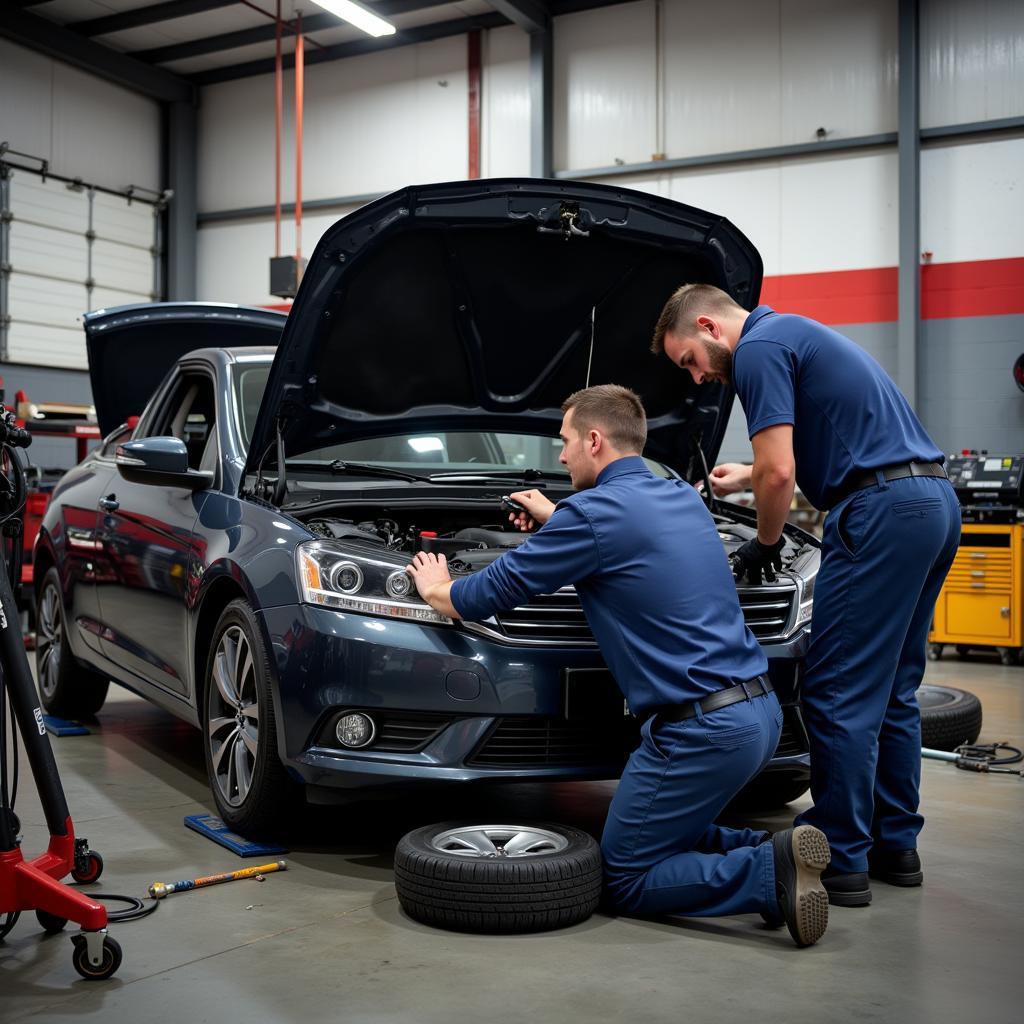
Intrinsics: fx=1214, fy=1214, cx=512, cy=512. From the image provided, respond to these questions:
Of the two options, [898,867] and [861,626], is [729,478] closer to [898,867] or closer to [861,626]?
[861,626]

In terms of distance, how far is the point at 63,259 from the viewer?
1467 cm

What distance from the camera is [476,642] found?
296cm

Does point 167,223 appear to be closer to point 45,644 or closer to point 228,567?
point 45,644

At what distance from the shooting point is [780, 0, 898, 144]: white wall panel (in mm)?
11438

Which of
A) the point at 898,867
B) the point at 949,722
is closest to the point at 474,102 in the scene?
the point at 949,722

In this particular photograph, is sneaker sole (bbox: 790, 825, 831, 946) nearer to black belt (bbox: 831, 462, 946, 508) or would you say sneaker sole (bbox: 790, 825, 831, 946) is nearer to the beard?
black belt (bbox: 831, 462, 946, 508)

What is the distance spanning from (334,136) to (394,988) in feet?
45.0

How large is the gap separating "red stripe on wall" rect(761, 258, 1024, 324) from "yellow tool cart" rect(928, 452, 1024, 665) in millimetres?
2682

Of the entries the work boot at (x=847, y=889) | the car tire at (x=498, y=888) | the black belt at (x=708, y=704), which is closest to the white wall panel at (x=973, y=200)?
the work boot at (x=847, y=889)

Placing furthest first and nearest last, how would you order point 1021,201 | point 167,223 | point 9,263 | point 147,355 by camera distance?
point 167,223, point 9,263, point 1021,201, point 147,355

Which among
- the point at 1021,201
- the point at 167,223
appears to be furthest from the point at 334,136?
the point at 1021,201

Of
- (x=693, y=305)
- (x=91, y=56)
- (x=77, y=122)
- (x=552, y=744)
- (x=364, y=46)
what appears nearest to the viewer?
(x=552, y=744)

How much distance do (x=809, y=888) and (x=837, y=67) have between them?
422 inches

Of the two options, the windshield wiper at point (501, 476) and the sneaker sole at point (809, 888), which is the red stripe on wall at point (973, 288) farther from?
the sneaker sole at point (809, 888)
